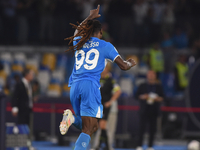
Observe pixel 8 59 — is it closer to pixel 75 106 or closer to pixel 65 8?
pixel 65 8

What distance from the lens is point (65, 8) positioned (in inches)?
703

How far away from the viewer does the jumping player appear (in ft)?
18.8

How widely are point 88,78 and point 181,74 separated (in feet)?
37.7

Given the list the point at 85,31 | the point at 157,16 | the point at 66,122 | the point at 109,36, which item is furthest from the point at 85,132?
the point at 157,16

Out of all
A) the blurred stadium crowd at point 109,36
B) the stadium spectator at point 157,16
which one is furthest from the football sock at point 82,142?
the stadium spectator at point 157,16

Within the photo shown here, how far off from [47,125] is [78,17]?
490cm

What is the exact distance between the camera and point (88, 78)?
228 inches

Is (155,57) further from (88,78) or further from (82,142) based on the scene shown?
(82,142)

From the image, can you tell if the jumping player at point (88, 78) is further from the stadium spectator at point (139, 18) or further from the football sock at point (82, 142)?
the stadium spectator at point (139, 18)

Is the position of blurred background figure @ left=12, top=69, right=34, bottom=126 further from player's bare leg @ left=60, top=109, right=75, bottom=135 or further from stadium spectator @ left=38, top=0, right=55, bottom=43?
player's bare leg @ left=60, top=109, right=75, bottom=135

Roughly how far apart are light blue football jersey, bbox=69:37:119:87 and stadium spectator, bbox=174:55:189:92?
1128cm

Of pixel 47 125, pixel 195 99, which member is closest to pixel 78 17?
pixel 47 125

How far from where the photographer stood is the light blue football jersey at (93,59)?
19.1 feet

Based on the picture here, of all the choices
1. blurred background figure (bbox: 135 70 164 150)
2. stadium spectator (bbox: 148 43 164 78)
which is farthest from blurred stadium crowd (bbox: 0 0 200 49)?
blurred background figure (bbox: 135 70 164 150)
